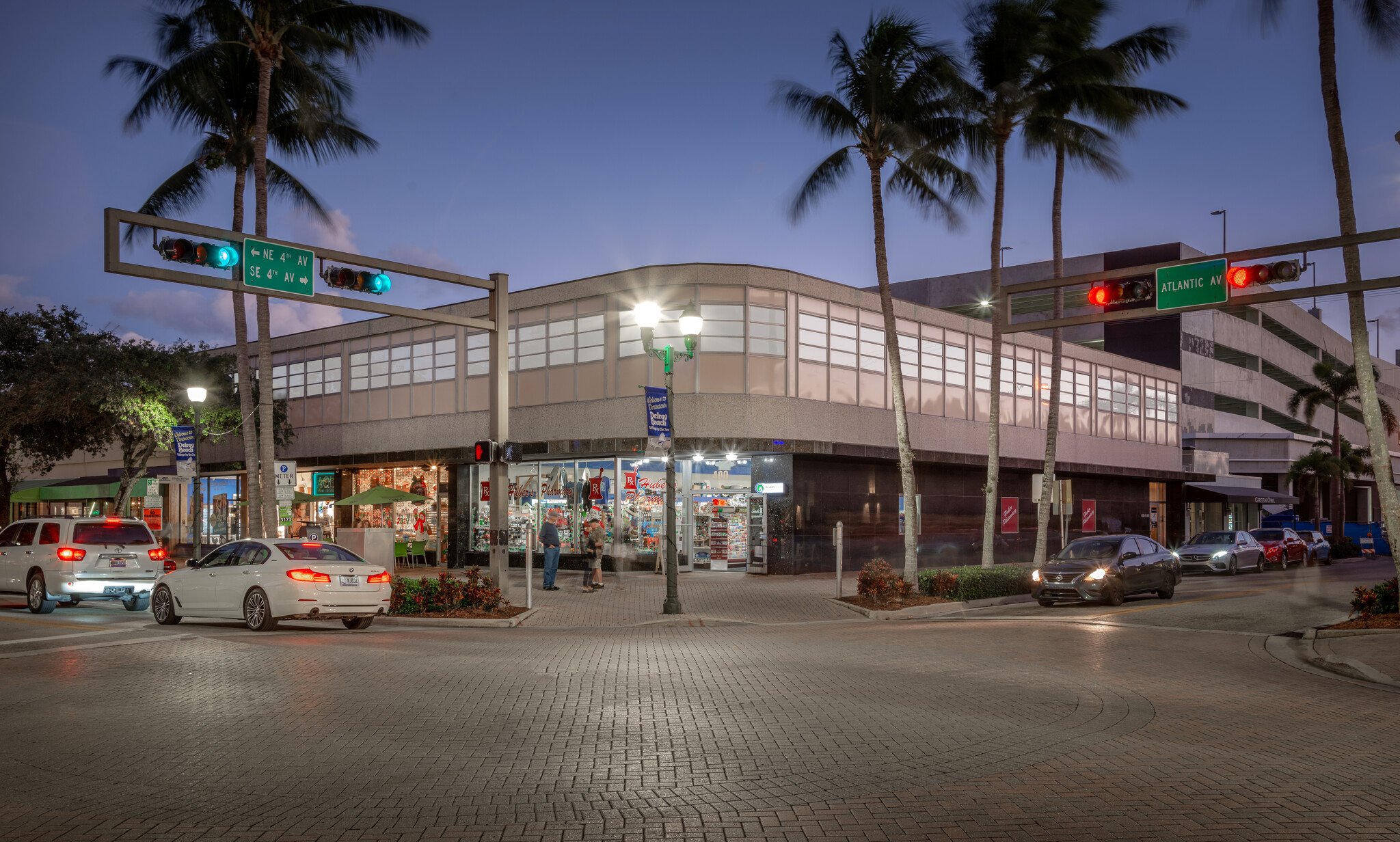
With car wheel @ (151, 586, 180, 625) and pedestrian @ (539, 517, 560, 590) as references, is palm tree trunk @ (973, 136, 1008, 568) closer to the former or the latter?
pedestrian @ (539, 517, 560, 590)

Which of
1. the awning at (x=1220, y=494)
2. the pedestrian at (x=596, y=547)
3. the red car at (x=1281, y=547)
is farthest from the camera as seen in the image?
the awning at (x=1220, y=494)

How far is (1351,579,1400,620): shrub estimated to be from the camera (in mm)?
16844

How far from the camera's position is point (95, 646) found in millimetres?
13945

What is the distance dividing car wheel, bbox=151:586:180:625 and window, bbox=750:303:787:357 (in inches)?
652

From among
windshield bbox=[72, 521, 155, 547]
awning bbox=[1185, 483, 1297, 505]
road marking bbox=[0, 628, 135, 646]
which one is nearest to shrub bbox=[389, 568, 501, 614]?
road marking bbox=[0, 628, 135, 646]

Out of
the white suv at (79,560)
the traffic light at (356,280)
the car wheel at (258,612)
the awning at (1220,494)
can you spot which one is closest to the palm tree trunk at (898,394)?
the traffic light at (356,280)

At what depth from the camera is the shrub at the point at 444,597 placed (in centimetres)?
1922

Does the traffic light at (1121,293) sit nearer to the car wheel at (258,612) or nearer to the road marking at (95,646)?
the car wheel at (258,612)

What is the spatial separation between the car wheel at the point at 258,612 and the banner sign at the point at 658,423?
7479 millimetres

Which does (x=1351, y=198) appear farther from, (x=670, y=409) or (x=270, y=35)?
(x=270, y=35)

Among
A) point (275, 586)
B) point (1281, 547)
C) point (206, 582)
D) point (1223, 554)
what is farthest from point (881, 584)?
point (1281, 547)

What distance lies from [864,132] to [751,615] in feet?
35.8

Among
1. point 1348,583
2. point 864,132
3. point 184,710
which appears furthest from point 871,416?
point 184,710

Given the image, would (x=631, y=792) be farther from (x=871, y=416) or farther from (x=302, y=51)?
(x=871, y=416)
